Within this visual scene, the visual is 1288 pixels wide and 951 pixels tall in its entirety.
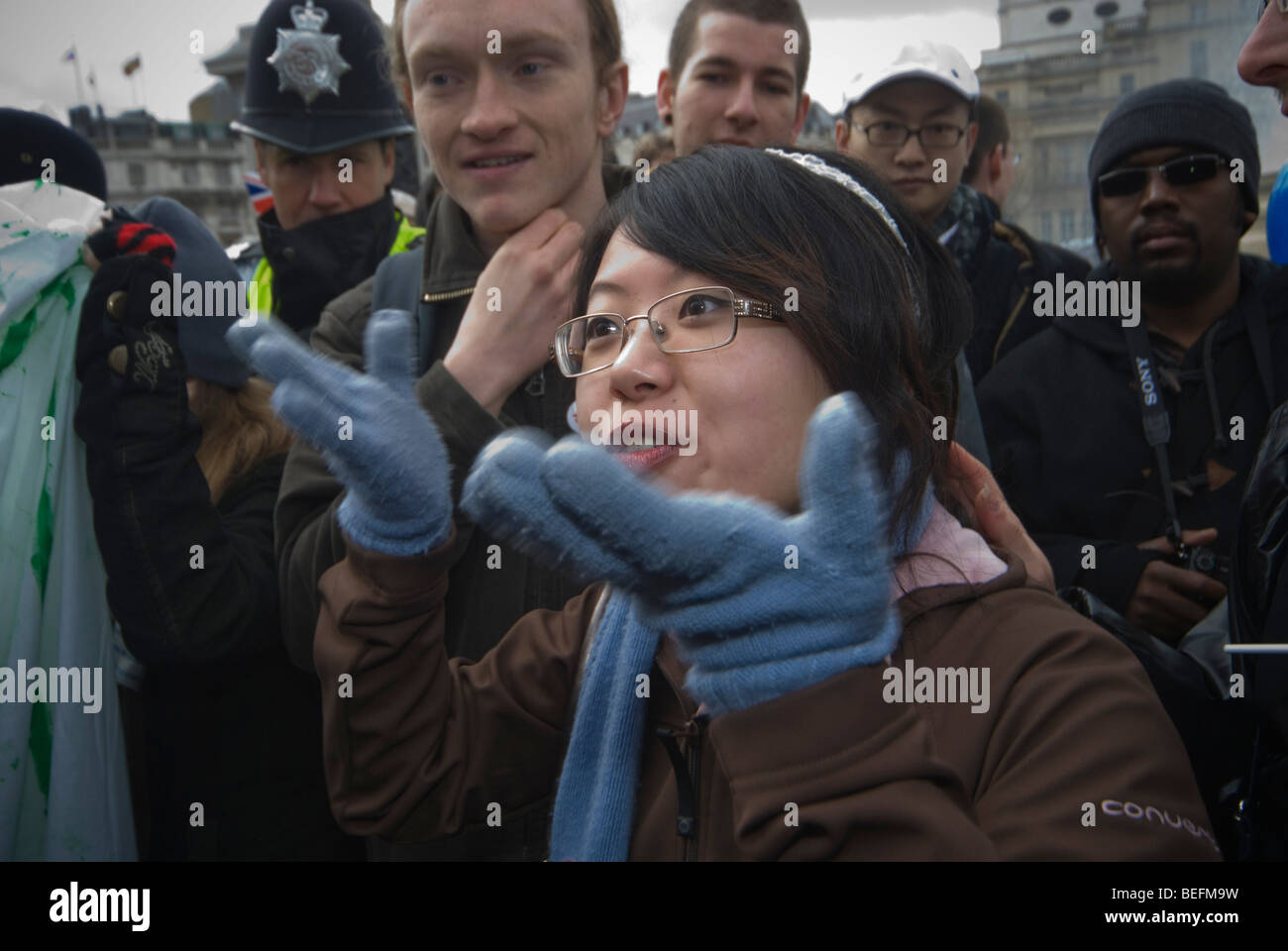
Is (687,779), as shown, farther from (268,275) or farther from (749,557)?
(268,275)

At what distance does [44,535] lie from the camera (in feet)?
6.59

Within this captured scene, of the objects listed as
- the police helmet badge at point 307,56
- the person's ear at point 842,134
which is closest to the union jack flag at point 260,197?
the police helmet badge at point 307,56

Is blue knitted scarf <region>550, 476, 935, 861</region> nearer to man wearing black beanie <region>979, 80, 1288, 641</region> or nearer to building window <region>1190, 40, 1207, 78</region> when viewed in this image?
man wearing black beanie <region>979, 80, 1288, 641</region>

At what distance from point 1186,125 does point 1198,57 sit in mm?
1282

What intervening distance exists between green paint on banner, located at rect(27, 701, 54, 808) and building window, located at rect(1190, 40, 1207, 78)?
360cm

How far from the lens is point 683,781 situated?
1297 millimetres

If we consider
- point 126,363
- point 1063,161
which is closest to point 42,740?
point 126,363

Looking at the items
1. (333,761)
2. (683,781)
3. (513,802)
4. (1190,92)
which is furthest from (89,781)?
(1190,92)

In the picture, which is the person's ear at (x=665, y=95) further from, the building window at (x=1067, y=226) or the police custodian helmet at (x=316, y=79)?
the building window at (x=1067, y=226)

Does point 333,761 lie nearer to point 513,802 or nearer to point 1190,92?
point 513,802

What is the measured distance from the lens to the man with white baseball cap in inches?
123

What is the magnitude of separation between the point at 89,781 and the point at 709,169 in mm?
1589

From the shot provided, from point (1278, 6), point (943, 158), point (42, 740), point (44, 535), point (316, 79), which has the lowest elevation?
point (42, 740)
